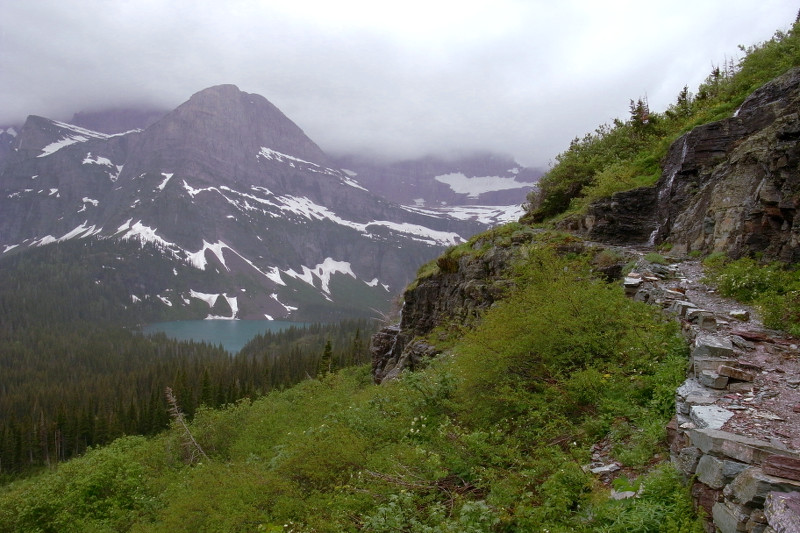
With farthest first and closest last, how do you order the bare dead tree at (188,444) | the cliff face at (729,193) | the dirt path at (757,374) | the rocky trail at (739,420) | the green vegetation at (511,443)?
the bare dead tree at (188,444)
the cliff face at (729,193)
the green vegetation at (511,443)
the dirt path at (757,374)
the rocky trail at (739,420)

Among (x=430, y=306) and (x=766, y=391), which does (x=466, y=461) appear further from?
(x=430, y=306)

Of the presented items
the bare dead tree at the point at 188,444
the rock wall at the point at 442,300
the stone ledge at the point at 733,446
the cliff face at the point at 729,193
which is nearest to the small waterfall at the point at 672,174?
the cliff face at the point at 729,193

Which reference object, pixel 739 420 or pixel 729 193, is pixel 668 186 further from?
pixel 739 420

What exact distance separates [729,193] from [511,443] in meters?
13.0

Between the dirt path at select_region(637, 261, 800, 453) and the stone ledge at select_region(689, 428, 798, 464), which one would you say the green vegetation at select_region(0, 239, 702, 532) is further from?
the dirt path at select_region(637, 261, 800, 453)

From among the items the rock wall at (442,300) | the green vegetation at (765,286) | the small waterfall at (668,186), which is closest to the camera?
the green vegetation at (765,286)

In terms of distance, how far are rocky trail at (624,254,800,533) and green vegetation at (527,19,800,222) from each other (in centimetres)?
1485

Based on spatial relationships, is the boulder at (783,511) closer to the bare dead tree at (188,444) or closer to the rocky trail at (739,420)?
the rocky trail at (739,420)

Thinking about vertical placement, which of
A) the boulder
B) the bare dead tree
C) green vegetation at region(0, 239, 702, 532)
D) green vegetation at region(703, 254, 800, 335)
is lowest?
the bare dead tree

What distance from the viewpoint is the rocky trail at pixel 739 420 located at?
15.0ft

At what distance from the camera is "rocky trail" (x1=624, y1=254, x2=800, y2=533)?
15.0 ft

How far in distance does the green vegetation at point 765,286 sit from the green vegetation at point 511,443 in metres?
2.05

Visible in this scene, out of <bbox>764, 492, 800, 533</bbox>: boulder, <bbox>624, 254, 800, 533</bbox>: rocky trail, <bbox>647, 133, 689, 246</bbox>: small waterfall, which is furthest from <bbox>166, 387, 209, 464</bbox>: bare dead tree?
<bbox>764, 492, 800, 533</bbox>: boulder

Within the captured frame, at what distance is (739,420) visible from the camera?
6.47m
